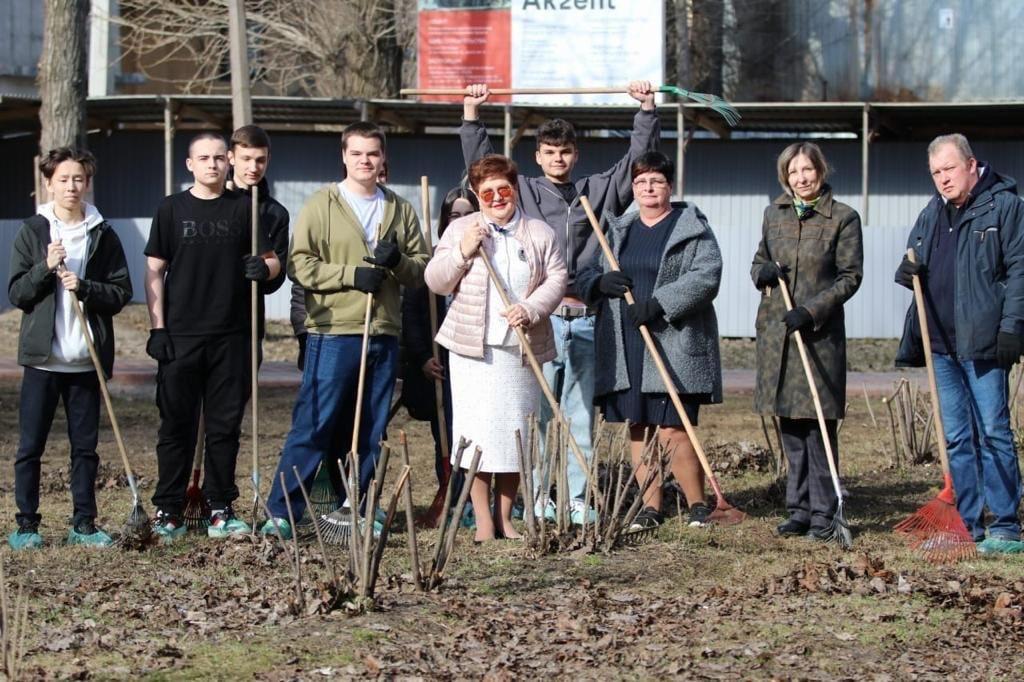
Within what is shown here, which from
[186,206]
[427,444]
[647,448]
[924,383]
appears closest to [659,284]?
[647,448]

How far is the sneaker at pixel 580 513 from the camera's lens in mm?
6730

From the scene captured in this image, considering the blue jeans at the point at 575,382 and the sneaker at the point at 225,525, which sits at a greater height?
the blue jeans at the point at 575,382

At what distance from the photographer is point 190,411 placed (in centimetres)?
724

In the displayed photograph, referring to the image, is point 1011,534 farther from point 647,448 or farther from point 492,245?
point 492,245

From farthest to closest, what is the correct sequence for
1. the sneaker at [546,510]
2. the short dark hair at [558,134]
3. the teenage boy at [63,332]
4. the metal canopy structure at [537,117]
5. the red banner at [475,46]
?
the red banner at [475,46] < the metal canopy structure at [537,117] < the short dark hair at [558,134] < the teenage boy at [63,332] < the sneaker at [546,510]

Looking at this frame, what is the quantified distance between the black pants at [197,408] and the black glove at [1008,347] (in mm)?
3350

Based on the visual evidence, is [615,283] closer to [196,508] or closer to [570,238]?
[570,238]

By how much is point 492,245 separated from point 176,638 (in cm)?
245

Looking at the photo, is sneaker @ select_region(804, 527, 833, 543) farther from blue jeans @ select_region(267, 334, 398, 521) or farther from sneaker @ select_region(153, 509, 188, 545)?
sneaker @ select_region(153, 509, 188, 545)

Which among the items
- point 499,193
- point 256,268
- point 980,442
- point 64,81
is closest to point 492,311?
point 499,193

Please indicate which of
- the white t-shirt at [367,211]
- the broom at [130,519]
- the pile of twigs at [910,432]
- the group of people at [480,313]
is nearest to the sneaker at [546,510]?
the group of people at [480,313]

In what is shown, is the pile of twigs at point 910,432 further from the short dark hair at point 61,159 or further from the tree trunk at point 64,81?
the tree trunk at point 64,81

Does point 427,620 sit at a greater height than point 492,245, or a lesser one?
lesser

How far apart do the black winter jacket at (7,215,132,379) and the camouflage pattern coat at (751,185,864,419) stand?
9.61ft
